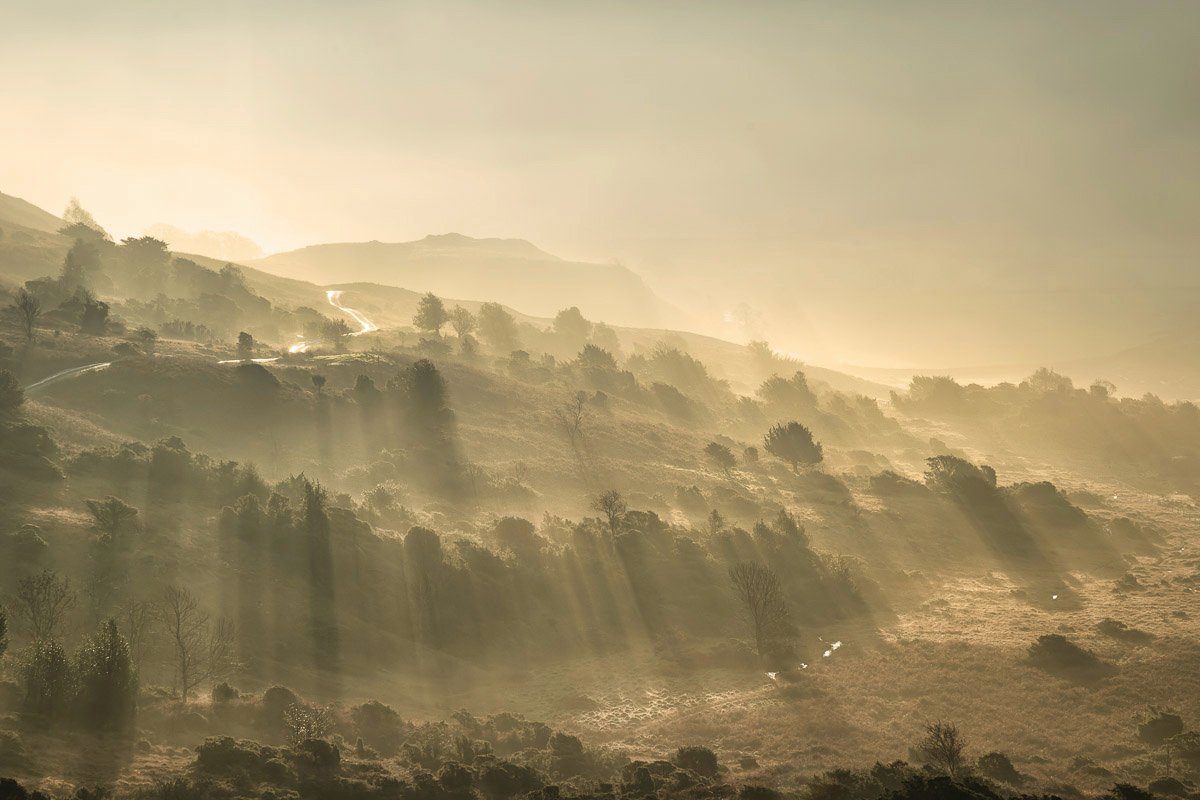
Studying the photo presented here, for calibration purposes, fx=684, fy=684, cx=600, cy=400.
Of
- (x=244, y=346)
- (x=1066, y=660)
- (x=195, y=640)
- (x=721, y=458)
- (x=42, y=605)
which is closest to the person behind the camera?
(x=42, y=605)

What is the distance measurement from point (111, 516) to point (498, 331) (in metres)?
100

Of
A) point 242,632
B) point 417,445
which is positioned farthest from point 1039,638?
point 417,445

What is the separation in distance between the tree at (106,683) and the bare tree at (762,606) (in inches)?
1230

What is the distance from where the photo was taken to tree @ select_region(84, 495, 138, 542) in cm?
3880

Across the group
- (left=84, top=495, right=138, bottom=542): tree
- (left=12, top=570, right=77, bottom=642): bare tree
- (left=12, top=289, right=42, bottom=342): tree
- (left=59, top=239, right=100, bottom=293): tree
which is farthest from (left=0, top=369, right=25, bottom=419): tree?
(left=59, top=239, right=100, bottom=293): tree

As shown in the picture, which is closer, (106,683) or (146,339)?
(106,683)

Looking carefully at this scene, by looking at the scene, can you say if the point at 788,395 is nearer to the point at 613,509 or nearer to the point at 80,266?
the point at 613,509

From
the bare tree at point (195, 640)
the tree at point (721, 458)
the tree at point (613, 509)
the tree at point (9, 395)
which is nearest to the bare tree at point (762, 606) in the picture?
the tree at point (613, 509)

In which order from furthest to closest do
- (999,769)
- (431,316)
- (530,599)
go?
(431,316) → (530,599) → (999,769)

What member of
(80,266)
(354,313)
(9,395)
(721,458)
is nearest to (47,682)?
(9,395)

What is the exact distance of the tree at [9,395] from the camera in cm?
5394

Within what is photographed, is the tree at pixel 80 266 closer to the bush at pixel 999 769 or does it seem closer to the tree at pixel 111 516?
the tree at pixel 111 516

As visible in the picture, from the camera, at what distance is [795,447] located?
8056 centimetres

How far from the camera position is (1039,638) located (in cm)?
3769
